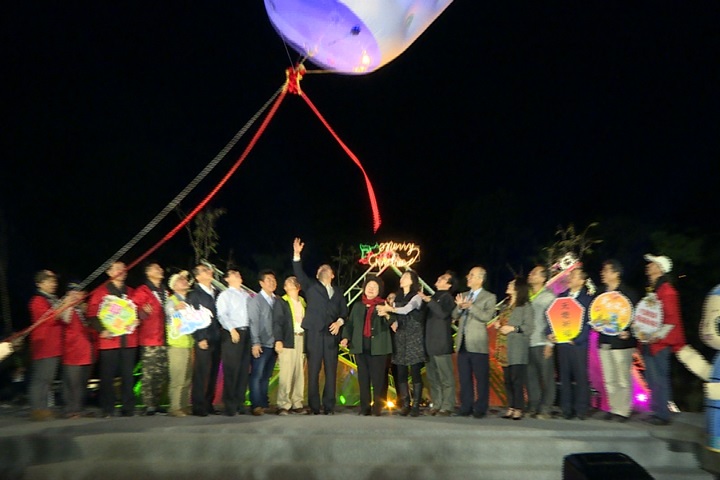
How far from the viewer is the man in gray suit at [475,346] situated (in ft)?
27.6

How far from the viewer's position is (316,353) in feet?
28.8

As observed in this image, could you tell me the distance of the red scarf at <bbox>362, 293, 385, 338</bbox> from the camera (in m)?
8.73

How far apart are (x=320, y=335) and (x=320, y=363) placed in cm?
34

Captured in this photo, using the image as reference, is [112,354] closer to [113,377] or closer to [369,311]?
[113,377]

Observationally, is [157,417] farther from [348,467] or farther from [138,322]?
[348,467]

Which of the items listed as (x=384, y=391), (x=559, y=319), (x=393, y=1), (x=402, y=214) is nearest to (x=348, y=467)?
(x=384, y=391)

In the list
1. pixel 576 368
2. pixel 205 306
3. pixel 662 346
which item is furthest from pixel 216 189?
pixel 662 346

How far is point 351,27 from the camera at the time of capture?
7699 millimetres

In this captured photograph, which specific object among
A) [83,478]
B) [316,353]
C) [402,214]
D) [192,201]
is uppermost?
[402,214]

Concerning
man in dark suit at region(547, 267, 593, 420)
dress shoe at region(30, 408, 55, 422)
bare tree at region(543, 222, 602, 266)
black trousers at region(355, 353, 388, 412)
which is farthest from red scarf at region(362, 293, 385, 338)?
bare tree at region(543, 222, 602, 266)

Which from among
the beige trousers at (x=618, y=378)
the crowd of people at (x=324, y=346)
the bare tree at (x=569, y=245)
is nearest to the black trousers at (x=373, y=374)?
the crowd of people at (x=324, y=346)

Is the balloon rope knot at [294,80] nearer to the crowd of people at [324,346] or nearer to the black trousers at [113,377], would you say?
the crowd of people at [324,346]

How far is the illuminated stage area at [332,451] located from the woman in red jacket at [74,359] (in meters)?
1.14

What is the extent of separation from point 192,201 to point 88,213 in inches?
378
